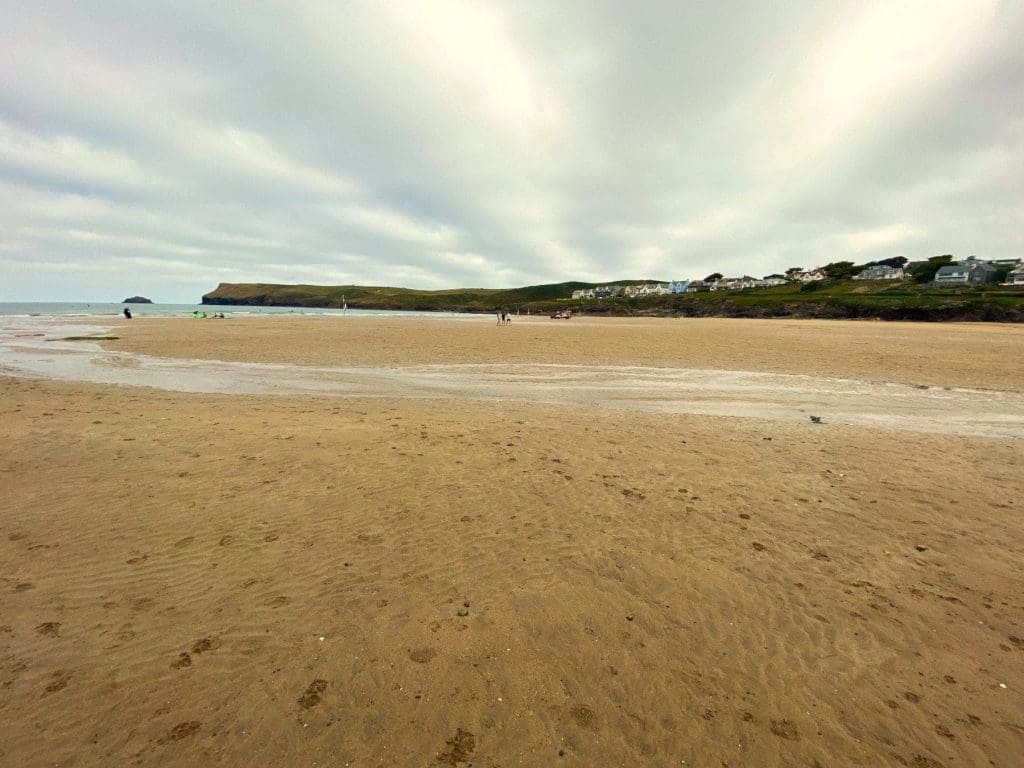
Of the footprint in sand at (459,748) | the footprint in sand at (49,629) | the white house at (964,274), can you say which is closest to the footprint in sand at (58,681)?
A: the footprint in sand at (49,629)

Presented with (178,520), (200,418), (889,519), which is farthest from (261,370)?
(889,519)

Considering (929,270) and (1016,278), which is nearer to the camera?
(1016,278)

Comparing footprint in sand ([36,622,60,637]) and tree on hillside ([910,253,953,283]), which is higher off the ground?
tree on hillside ([910,253,953,283])

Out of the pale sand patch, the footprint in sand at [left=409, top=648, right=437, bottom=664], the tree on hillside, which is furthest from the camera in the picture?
the tree on hillside

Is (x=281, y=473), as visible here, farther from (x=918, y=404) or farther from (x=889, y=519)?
(x=918, y=404)

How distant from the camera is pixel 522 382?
1891cm

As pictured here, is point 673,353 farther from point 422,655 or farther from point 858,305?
point 858,305

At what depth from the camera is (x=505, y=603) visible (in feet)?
16.1

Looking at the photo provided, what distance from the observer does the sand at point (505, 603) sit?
3.45 meters

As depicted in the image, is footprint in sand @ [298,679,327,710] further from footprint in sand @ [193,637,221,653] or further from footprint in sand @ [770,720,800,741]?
footprint in sand @ [770,720,800,741]

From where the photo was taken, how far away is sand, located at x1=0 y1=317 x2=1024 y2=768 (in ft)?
11.3

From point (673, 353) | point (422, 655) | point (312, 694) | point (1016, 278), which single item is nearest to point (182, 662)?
point (312, 694)

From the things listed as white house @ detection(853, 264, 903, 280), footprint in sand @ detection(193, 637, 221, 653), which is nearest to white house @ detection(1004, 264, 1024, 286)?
white house @ detection(853, 264, 903, 280)

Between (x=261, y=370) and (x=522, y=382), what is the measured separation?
12.8 meters
